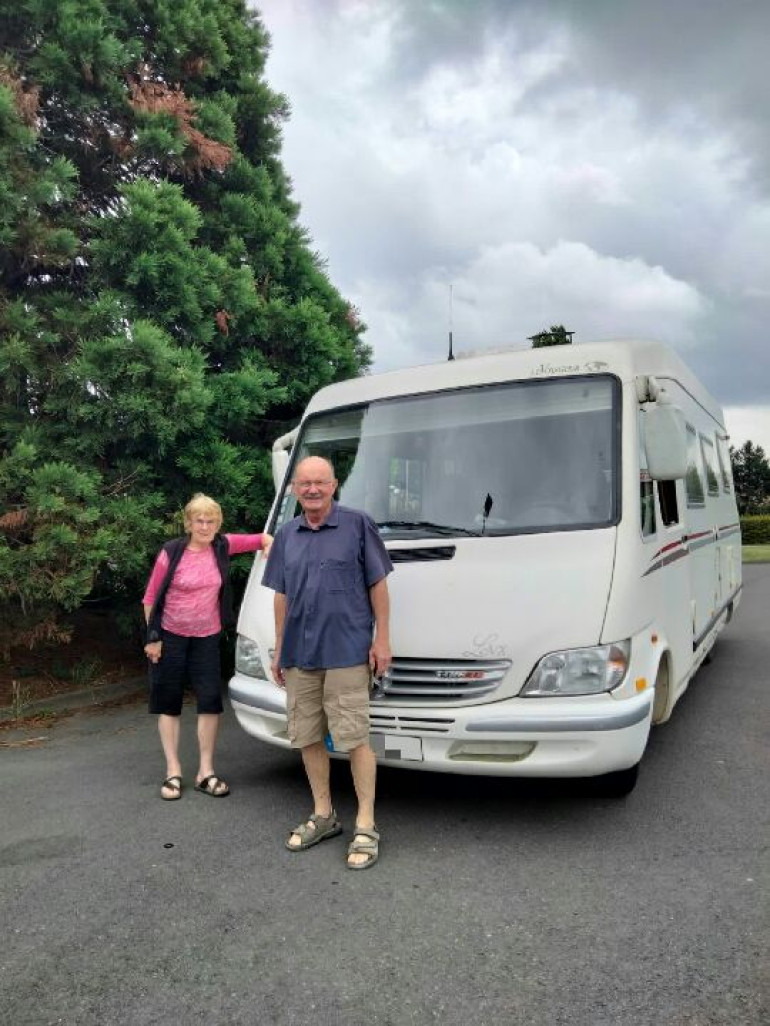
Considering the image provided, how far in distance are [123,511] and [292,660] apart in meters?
3.32

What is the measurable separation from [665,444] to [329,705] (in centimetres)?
213

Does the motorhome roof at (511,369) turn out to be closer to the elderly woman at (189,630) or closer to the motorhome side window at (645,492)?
the motorhome side window at (645,492)

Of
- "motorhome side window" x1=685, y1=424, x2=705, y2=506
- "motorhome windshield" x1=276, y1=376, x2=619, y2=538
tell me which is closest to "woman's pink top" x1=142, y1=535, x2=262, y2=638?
"motorhome windshield" x1=276, y1=376, x2=619, y2=538

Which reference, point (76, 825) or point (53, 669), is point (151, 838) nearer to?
point (76, 825)

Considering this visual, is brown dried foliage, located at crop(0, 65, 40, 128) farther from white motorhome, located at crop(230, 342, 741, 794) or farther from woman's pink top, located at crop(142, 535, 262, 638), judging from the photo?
woman's pink top, located at crop(142, 535, 262, 638)

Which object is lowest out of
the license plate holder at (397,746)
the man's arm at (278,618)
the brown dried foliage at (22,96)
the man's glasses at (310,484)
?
the license plate holder at (397,746)

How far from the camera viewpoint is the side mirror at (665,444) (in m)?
4.10

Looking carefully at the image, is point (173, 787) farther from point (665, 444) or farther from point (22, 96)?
point (22, 96)

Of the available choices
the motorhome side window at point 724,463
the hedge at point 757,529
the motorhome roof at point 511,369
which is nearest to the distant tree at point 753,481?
the hedge at point 757,529

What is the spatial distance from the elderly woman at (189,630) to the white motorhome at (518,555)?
241 millimetres

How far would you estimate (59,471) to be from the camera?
20.6 ft

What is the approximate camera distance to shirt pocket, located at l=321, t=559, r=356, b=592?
367 cm

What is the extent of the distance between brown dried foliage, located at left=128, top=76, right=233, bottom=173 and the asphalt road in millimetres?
5610

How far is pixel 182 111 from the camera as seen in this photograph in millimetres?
7410
